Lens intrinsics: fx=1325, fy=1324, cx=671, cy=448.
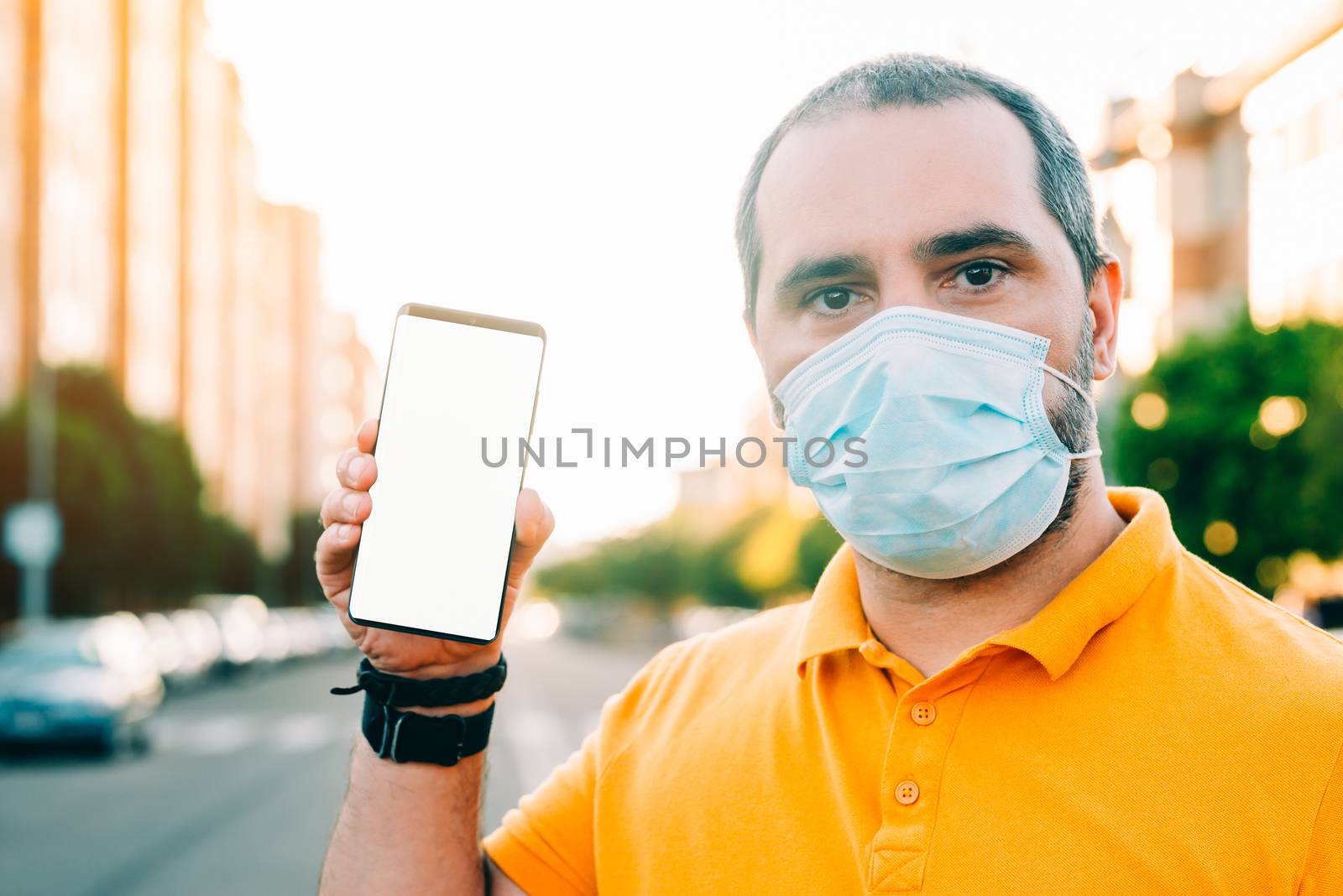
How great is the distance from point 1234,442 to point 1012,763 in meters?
23.7

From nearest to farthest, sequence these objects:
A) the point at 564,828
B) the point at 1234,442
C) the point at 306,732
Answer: the point at 564,828 < the point at 306,732 < the point at 1234,442

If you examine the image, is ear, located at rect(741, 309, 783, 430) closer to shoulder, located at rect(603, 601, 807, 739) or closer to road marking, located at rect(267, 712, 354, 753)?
shoulder, located at rect(603, 601, 807, 739)

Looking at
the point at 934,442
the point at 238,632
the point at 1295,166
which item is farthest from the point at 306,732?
the point at 1295,166

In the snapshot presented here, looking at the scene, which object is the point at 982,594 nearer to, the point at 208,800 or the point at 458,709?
the point at 458,709

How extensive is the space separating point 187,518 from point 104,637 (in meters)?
26.9

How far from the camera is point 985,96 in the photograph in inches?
84.9

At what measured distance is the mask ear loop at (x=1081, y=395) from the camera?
2.15m

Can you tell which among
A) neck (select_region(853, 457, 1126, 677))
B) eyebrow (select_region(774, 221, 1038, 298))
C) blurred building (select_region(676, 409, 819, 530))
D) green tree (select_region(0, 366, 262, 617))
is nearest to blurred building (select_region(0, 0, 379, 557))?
green tree (select_region(0, 366, 262, 617))

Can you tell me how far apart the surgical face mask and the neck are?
0.12ft

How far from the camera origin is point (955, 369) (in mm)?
2127

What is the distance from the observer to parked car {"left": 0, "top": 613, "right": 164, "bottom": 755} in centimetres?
1548

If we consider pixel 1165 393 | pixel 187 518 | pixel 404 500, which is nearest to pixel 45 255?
pixel 187 518

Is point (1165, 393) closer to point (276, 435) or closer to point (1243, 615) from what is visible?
point (1243, 615)

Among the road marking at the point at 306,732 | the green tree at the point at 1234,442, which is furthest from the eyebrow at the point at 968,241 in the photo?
the green tree at the point at 1234,442
